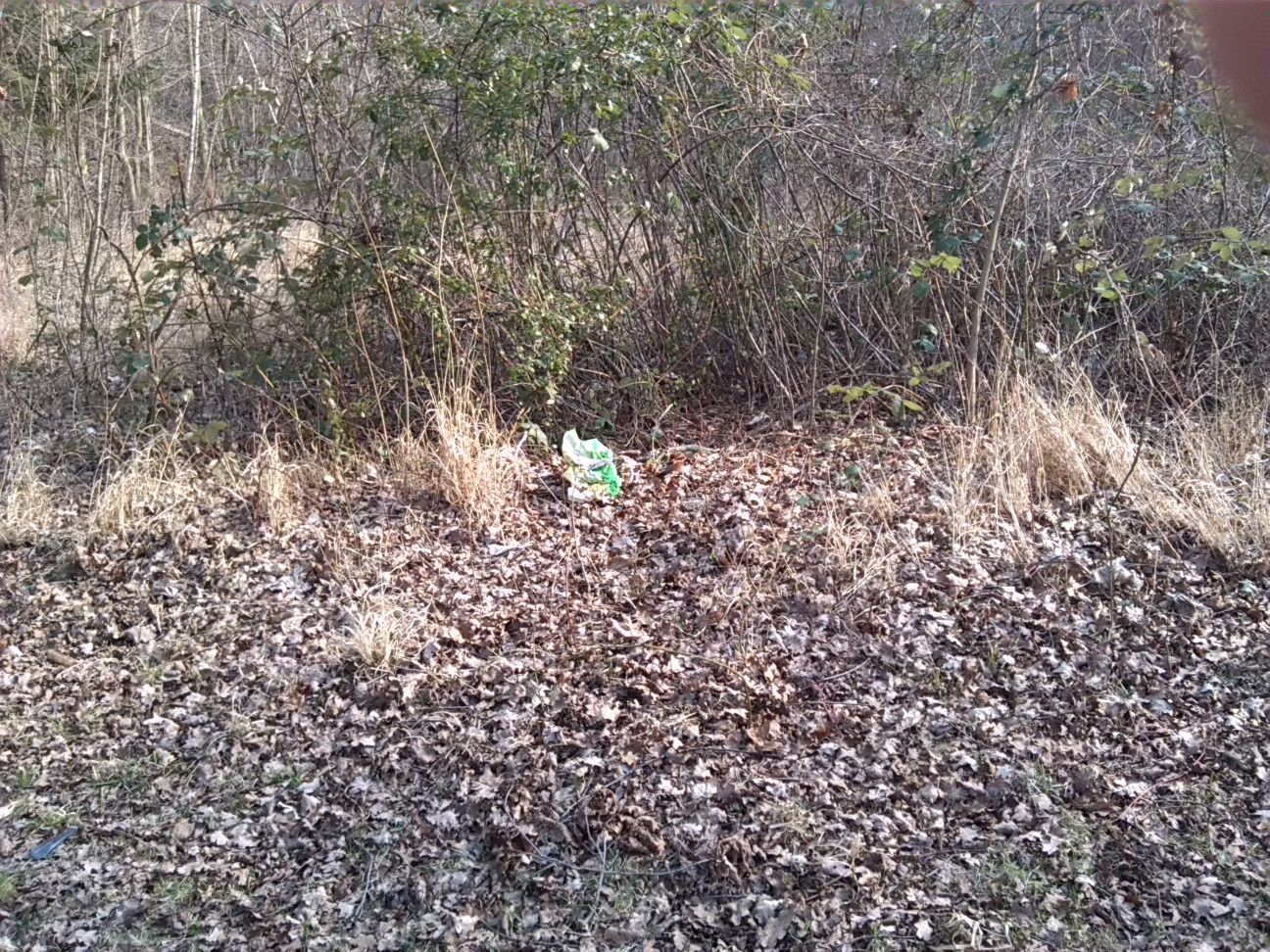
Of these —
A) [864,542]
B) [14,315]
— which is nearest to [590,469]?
[864,542]

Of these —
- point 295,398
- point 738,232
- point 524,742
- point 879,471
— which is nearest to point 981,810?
point 524,742

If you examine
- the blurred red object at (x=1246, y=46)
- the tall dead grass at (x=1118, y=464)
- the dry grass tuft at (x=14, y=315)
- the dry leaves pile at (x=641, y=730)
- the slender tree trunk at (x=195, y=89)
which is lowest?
the dry leaves pile at (x=641, y=730)

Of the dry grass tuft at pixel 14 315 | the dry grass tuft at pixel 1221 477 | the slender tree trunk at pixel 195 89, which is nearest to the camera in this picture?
the dry grass tuft at pixel 1221 477

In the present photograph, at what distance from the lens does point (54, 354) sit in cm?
684

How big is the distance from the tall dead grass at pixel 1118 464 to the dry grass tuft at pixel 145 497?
3.67m

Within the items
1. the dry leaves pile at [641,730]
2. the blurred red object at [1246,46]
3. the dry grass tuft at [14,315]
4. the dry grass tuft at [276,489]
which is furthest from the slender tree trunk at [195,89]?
the blurred red object at [1246,46]

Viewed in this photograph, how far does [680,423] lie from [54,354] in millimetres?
4124

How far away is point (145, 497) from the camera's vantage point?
5.13m

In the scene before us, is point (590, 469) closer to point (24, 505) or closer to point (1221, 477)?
point (24, 505)

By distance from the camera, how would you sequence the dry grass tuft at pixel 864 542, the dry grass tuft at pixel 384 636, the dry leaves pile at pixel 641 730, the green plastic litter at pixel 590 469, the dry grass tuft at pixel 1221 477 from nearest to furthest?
the dry leaves pile at pixel 641 730 < the dry grass tuft at pixel 384 636 < the dry grass tuft at pixel 864 542 < the dry grass tuft at pixel 1221 477 < the green plastic litter at pixel 590 469

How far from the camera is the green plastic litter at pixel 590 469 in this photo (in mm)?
5215

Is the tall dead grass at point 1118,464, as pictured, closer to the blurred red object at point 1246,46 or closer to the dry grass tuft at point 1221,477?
the dry grass tuft at point 1221,477

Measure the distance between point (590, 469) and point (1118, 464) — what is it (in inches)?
98.8

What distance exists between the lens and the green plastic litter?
5215 mm
